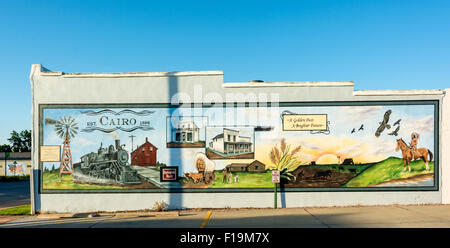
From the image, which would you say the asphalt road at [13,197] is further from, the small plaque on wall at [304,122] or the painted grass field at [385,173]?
the painted grass field at [385,173]

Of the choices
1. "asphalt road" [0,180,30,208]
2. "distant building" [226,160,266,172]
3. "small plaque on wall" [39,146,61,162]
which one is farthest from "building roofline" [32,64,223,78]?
"asphalt road" [0,180,30,208]

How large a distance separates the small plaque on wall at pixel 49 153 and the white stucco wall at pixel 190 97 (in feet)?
0.96

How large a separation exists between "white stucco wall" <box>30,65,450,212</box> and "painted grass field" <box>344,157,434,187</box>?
442 millimetres

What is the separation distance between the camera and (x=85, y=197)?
34.9ft

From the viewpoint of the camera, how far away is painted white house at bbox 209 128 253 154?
1063 centimetres

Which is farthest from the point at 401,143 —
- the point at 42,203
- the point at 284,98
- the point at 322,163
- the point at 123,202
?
the point at 42,203

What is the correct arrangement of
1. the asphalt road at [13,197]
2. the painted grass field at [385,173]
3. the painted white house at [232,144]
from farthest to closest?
1. the asphalt road at [13,197]
2. the painted white house at [232,144]
3. the painted grass field at [385,173]

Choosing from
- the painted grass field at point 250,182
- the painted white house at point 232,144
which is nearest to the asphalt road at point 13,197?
the painted grass field at point 250,182

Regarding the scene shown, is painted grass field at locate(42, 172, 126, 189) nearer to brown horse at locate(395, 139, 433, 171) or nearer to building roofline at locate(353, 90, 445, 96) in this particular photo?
building roofline at locate(353, 90, 445, 96)

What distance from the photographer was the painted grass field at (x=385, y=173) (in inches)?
414

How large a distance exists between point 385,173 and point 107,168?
36.5ft

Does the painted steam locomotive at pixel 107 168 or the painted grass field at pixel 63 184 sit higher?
the painted steam locomotive at pixel 107 168
